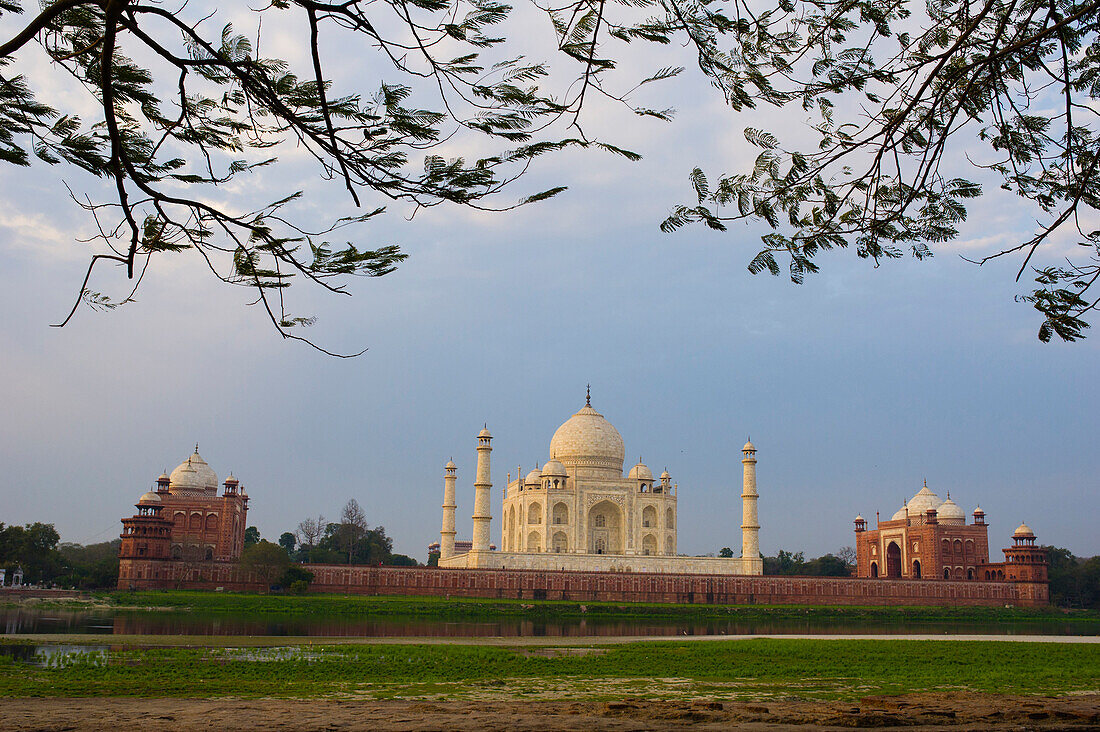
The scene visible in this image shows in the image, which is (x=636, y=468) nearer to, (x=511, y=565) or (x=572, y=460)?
(x=572, y=460)

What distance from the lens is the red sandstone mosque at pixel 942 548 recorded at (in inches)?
1847

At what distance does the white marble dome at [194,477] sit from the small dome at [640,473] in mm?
22025

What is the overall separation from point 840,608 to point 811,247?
3630 cm

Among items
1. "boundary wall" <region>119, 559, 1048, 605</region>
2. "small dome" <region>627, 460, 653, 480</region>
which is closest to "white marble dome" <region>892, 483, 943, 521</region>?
"boundary wall" <region>119, 559, 1048, 605</region>

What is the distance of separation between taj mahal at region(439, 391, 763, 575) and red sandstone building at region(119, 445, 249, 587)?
34.4 ft

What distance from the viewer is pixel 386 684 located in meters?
9.45

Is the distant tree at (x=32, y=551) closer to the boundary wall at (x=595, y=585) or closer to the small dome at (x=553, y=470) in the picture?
the boundary wall at (x=595, y=585)

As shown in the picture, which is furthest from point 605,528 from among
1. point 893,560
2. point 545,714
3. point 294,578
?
point 545,714

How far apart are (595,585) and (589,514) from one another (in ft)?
23.2

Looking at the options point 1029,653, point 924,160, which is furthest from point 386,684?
point 1029,653

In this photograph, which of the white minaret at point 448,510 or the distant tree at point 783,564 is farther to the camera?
the distant tree at point 783,564

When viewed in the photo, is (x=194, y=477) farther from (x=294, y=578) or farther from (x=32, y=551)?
(x=294, y=578)

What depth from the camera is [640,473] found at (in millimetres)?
48906

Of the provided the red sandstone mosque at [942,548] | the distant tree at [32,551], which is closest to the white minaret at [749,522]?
the red sandstone mosque at [942,548]
